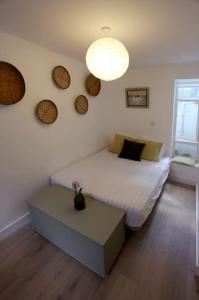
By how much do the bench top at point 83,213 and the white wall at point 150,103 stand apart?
2.01m

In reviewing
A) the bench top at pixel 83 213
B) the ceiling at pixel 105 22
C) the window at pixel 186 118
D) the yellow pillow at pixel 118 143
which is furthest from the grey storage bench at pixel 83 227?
the window at pixel 186 118

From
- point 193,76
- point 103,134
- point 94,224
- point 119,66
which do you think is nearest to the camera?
point 119,66

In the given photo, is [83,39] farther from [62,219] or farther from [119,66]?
[62,219]

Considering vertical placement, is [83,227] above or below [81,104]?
below

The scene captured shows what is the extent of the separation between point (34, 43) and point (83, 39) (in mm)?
631

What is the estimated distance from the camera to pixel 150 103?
3.10m

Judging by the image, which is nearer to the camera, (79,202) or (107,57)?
(107,57)

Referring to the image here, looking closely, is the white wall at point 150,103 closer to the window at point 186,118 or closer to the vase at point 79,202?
the window at point 186,118

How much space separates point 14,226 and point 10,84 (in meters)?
1.66

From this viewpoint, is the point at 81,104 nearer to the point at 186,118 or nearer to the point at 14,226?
the point at 186,118

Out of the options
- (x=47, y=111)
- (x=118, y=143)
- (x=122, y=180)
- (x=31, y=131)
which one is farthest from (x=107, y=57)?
(x=118, y=143)

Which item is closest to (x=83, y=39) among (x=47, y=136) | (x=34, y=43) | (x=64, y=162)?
(x=34, y=43)

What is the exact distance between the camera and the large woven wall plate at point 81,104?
2.72m

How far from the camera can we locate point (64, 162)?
2623mm
